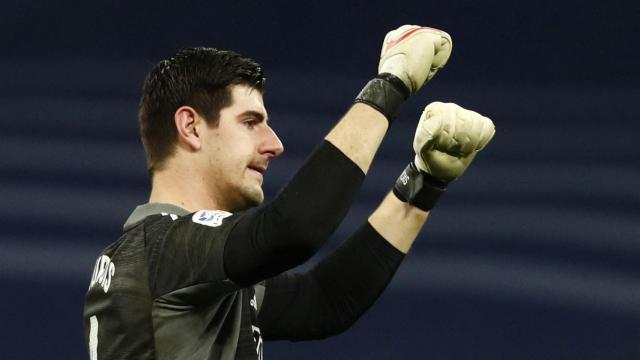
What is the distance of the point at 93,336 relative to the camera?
131 cm

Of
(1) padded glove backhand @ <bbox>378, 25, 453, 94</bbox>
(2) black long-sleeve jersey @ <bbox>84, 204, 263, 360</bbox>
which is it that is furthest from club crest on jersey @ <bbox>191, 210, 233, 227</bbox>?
(1) padded glove backhand @ <bbox>378, 25, 453, 94</bbox>

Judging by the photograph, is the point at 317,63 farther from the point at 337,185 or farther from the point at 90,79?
the point at 337,185

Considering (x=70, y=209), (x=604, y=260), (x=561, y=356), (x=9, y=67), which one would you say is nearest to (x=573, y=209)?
(x=604, y=260)

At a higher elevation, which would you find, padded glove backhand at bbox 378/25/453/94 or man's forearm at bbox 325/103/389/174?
padded glove backhand at bbox 378/25/453/94

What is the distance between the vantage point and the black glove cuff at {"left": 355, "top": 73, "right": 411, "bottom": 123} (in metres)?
1.24

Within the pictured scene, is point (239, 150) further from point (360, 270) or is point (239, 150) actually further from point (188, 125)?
point (360, 270)

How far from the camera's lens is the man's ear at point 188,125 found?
1384mm

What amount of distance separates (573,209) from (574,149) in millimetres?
137

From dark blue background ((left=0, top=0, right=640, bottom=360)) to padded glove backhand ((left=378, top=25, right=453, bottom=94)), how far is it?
112cm

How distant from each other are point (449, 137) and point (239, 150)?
0.33 metres

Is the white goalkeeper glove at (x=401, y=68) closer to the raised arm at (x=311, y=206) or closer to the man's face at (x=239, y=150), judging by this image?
the raised arm at (x=311, y=206)

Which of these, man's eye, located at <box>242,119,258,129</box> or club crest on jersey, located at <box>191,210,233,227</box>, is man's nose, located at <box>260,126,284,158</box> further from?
club crest on jersey, located at <box>191,210,233,227</box>

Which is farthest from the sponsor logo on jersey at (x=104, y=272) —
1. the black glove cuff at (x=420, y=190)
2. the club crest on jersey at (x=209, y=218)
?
the black glove cuff at (x=420, y=190)

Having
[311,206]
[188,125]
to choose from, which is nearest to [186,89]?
[188,125]
